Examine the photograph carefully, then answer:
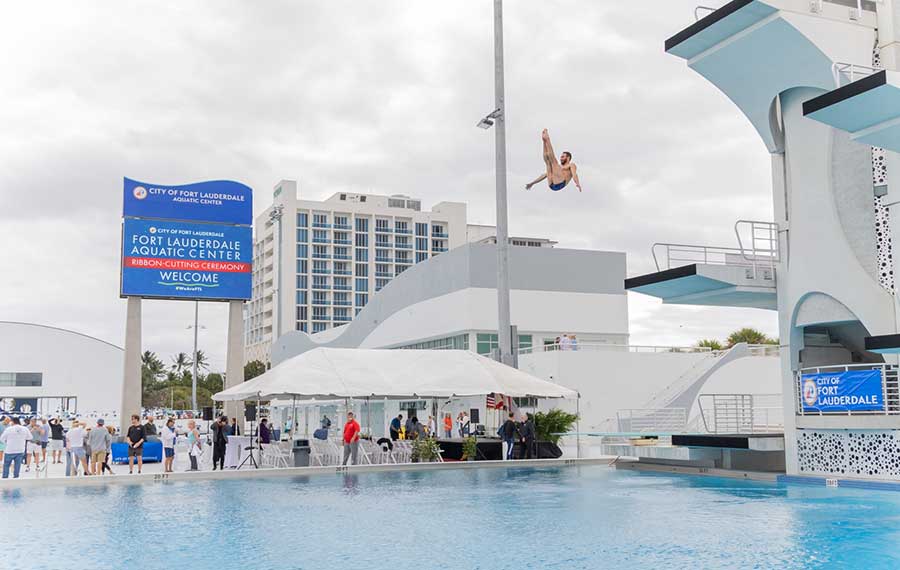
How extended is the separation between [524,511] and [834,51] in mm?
11817

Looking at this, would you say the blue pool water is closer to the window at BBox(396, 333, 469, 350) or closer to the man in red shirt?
the man in red shirt

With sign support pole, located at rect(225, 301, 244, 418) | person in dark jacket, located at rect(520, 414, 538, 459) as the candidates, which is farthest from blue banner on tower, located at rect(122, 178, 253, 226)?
person in dark jacket, located at rect(520, 414, 538, 459)

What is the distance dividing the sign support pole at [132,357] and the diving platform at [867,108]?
85.6 feet

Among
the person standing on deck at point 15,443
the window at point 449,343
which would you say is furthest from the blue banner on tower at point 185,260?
the window at point 449,343

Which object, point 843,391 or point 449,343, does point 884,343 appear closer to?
point 843,391

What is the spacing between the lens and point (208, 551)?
38.4 feet

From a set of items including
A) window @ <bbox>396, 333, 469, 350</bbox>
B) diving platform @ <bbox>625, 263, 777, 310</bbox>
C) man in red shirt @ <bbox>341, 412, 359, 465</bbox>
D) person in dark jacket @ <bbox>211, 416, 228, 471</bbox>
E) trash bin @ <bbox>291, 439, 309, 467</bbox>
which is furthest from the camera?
window @ <bbox>396, 333, 469, 350</bbox>

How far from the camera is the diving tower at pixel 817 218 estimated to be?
62.5ft

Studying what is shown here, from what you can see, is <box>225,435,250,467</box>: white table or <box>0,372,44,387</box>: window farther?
<box>0,372,44,387</box>: window

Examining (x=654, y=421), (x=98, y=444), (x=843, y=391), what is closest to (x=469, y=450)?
(x=98, y=444)

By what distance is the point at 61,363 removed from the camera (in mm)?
76250

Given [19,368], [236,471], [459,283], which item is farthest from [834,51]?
[19,368]

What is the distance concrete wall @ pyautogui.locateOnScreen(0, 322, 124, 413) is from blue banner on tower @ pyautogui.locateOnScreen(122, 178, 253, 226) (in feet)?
155

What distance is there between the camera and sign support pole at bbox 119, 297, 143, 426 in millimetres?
33844
